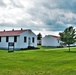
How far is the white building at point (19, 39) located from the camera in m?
51.7

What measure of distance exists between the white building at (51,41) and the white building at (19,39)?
2020 cm

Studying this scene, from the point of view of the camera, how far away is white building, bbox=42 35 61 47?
75500 millimetres

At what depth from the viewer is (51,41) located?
77.0 metres

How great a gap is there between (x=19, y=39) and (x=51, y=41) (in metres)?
27.2

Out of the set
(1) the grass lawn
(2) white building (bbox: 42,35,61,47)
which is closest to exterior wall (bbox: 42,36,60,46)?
(2) white building (bbox: 42,35,61,47)

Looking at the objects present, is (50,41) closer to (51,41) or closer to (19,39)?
(51,41)

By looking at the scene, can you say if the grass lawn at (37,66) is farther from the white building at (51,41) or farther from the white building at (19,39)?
the white building at (51,41)

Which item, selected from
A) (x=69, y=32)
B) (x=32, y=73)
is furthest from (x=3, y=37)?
(x=32, y=73)

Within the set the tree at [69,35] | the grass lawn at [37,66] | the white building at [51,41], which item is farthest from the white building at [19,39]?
the grass lawn at [37,66]

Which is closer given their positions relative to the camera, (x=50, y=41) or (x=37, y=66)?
(x=37, y=66)

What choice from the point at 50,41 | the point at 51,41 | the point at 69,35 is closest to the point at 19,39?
the point at 69,35

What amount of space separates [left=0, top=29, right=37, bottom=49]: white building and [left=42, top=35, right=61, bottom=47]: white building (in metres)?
20.2

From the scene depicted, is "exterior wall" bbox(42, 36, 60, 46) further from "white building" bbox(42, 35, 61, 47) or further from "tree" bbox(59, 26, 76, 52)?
"tree" bbox(59, 26, 76, 52)

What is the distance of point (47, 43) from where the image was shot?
256 feet
